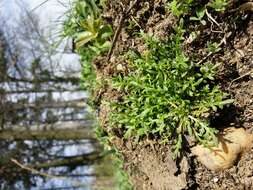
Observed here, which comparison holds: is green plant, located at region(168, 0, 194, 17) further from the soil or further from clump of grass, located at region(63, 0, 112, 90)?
clump of grass, located at region(63, 0, 112, 90)

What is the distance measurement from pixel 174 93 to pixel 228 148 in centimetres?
34

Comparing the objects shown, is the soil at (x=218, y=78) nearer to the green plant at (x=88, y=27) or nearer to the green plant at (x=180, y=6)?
the green plant at (x=180, y=6)

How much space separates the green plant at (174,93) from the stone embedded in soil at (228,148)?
0.06m

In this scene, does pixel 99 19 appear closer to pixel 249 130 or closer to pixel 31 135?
pixel 249 130

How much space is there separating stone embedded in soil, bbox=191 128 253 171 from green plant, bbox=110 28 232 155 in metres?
→ 0.06

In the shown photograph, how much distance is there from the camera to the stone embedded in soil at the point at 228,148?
86.1 inches

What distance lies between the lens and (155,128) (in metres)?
2.28

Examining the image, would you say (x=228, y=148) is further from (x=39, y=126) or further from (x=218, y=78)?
(x=39, y=126)

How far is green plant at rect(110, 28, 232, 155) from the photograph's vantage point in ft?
7.07

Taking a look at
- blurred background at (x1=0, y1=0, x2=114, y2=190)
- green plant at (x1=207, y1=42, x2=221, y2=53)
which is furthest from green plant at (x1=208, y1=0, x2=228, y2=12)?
blurred background at (x1=0, y1=0, x2=114, y2=190)

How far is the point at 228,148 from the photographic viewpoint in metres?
2.19

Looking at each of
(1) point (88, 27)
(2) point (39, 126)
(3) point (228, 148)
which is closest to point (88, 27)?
(1) point (88, 27)

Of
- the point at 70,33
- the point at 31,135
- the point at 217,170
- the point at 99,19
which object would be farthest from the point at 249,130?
the point at 31,135

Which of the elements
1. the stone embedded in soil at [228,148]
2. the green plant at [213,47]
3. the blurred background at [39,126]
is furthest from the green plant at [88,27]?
the blurred background at [39,126]
